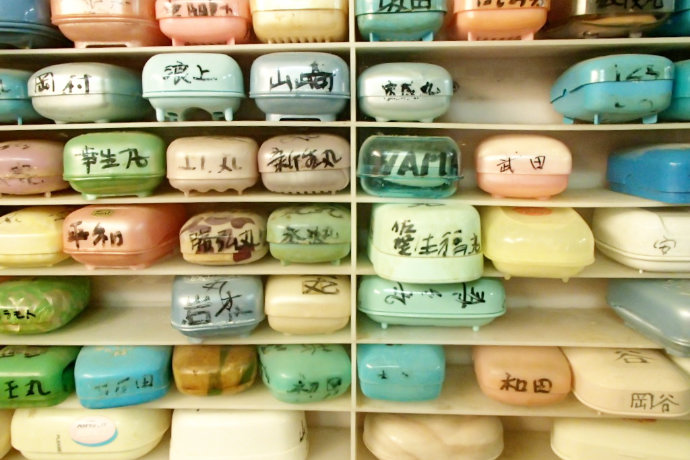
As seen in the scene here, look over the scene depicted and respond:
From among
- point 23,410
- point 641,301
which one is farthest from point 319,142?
point 23,410

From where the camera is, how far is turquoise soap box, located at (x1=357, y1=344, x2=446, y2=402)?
1.56 meters

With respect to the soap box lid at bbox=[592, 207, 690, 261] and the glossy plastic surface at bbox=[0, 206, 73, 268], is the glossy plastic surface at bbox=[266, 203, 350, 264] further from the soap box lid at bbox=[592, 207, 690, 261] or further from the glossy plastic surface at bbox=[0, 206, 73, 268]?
the soap box lid at bbox=[592, 207, 690, 261]

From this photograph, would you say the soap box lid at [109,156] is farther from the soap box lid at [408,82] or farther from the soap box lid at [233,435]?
the soap box lid at [233,435]

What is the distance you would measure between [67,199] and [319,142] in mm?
913

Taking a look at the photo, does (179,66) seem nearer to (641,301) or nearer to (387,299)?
(387,299)

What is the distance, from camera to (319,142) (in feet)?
4.89

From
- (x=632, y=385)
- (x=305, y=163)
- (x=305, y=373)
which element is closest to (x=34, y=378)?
(x=305, y=373)

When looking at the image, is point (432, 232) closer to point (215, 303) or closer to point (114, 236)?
point (215, 303)

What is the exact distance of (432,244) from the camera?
144cm

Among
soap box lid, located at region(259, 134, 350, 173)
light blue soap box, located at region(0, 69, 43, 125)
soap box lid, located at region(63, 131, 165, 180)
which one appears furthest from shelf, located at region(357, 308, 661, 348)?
light blue soap box, located at region(0, 69, 43, 125)

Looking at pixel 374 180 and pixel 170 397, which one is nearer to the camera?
pixel 374 180

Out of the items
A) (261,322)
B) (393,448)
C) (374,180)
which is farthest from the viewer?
(261,322)

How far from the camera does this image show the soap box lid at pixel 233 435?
165 cm

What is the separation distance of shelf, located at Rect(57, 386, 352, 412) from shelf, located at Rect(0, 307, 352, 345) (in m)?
0.23
